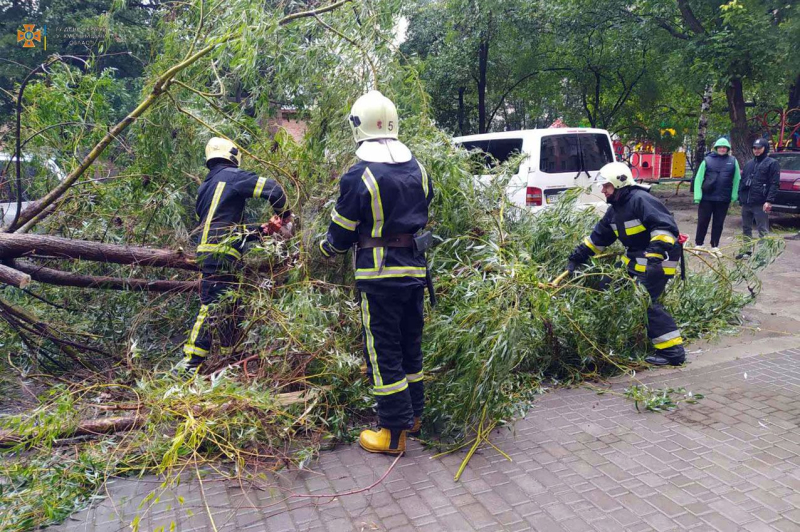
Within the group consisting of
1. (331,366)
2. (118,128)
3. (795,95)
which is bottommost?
(331,366)

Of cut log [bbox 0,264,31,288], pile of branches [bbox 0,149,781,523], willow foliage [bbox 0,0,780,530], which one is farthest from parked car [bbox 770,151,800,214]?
cut log [bbox 0,264,31,288]

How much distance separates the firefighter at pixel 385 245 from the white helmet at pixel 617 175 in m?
2.01

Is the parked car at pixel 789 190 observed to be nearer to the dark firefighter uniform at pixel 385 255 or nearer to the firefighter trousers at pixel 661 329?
the firefighter trousers at pixel 661 329

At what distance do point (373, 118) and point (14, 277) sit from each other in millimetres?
2448

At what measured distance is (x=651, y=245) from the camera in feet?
15.9

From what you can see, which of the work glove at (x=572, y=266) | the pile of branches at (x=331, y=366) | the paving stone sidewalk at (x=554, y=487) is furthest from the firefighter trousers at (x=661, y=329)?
the paving stone sidewalk at (x=554, y=487)

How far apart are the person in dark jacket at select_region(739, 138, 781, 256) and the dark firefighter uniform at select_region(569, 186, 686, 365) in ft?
16.3

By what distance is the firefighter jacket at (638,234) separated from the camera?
4828 millimetres

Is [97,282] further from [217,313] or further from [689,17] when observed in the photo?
[689,17]

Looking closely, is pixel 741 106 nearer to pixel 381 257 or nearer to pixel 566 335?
pixel 566 335

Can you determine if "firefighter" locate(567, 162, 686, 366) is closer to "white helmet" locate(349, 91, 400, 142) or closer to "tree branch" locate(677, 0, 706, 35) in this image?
"white helmet" locate(349, 91, 400, 142)

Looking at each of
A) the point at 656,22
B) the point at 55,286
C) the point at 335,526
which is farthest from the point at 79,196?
the point at 656,22

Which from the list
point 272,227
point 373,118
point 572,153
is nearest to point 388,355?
point 373,118

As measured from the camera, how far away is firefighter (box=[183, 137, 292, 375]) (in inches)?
171
